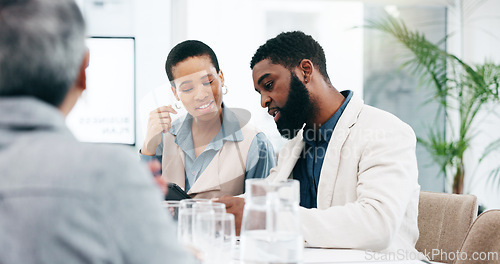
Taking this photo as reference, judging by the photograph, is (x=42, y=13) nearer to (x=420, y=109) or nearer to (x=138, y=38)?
(x=138, y=38)

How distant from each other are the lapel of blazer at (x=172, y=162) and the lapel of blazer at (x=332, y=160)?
55cm

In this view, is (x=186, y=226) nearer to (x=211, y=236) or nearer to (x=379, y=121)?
(x=211, y=236)

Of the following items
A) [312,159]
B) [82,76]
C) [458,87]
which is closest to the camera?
[82,76]

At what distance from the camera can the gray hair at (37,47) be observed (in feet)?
1.77

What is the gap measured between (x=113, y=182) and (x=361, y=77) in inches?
138

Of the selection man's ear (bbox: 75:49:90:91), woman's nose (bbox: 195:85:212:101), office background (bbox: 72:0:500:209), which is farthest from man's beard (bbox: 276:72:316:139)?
office background (bbox: 72:0:500:209)

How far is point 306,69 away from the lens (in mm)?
1761

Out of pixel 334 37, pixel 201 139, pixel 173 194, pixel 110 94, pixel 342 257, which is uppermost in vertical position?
pixel 334 37

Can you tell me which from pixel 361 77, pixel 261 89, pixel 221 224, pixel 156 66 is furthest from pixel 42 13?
pixel 361 77

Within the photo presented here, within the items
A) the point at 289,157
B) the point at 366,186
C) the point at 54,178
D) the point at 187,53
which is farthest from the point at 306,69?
the point at 54,178

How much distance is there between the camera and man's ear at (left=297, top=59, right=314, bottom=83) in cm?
176

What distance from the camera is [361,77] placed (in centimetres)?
383

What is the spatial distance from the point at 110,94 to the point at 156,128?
5.96ft

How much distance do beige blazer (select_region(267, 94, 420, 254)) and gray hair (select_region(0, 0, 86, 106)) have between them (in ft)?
2.69
